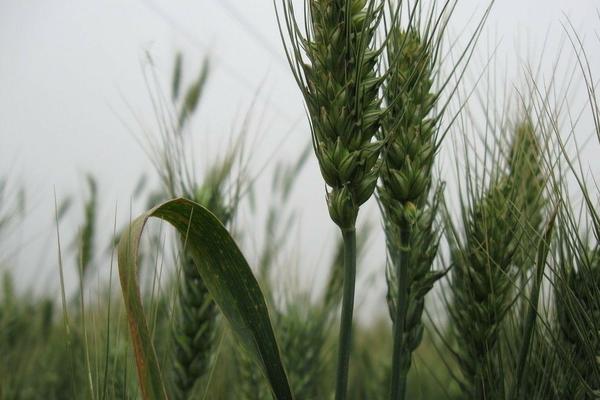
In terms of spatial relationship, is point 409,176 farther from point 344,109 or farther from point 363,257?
point 363,257

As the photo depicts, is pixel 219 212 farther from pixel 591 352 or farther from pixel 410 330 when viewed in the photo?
pixel 591 352

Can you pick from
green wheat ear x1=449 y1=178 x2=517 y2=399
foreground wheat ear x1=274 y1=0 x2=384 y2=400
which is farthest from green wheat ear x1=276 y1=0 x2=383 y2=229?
green wheat ear x1=449 y1=178 x2=517 y2=399

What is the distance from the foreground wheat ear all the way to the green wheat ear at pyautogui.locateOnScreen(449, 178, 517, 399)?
0.29 m

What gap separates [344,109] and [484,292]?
1.32 ft

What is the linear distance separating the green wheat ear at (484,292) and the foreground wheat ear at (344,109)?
29 cm

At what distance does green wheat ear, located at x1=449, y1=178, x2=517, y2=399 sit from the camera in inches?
40.2

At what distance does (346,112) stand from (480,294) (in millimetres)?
397

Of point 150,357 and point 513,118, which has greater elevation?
point 513,118

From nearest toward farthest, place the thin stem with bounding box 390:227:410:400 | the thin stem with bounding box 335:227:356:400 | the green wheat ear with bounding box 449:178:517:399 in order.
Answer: the thin stem with bounding box 335:227:356:400 < the thin stem with bounding box 390:227:410:400 < the green wheat ear with bounding box 449:178:517:399

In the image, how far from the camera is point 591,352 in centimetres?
92

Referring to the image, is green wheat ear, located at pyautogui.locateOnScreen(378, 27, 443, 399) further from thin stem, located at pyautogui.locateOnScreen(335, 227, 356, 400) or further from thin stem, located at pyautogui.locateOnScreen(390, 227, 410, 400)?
thin stem, located at pyautogui.locateOnScreen(335, 227, 356, 400)

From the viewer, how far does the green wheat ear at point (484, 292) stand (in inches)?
40.2

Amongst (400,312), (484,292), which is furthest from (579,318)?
(400,312)

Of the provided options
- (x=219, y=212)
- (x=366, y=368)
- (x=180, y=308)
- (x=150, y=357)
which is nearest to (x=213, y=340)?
(x=180, y=308)
